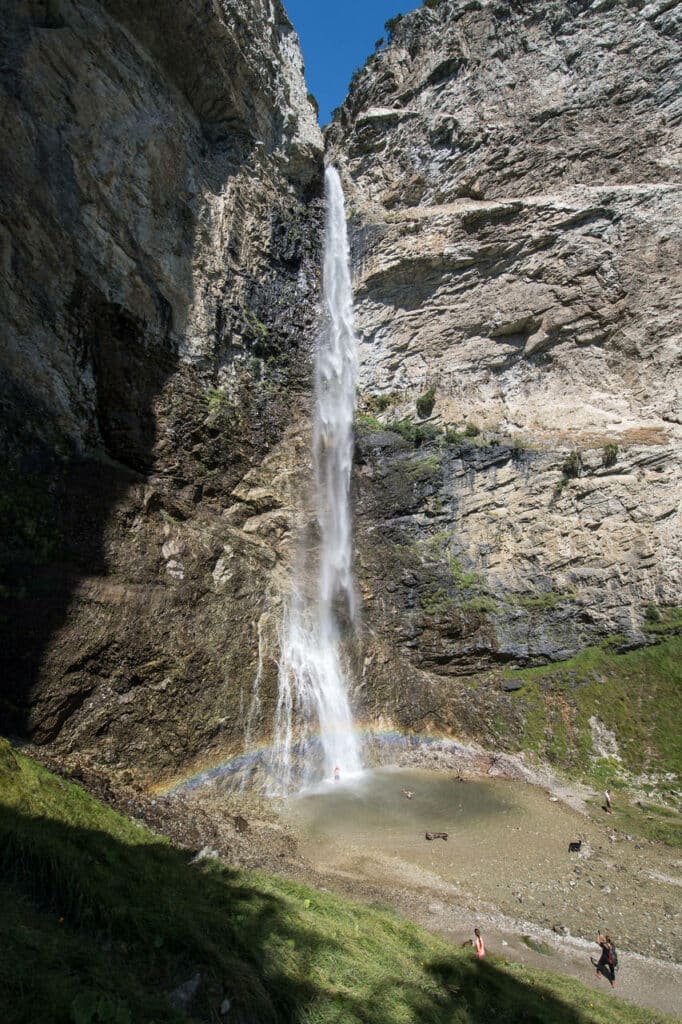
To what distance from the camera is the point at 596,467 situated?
745 inches

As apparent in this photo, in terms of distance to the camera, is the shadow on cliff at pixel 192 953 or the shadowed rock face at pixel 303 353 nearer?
the shadow on cliff at pixel 192 953

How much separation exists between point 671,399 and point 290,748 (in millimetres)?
18024

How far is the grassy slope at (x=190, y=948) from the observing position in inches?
118

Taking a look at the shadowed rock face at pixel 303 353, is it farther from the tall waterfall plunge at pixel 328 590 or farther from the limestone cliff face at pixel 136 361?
the tall waterfall plunge at pixel 328 590

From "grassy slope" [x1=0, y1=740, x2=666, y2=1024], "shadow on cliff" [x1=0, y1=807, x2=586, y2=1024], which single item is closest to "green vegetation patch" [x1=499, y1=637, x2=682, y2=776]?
"grassy slope" [x1=0, y1=740, x2=666, y2=1024]

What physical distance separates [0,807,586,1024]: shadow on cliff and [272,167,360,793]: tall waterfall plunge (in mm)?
8044

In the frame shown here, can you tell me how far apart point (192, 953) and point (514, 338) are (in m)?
23.8

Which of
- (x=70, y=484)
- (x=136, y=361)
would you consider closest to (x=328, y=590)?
(x=70, y=484)

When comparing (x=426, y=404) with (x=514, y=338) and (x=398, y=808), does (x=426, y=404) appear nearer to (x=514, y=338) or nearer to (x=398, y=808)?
(x=514, y=338)

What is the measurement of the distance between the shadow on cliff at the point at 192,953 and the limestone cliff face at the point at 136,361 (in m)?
5.90

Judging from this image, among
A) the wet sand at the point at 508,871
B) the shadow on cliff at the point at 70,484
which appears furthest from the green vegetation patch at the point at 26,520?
the wet sand at the point at 508,871

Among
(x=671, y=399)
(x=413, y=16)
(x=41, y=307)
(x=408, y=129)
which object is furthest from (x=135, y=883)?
(x=413, y=16)

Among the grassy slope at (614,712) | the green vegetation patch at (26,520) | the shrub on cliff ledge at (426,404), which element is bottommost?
the grassy slope at (614,712)

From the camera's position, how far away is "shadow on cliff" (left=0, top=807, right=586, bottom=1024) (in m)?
2.98
